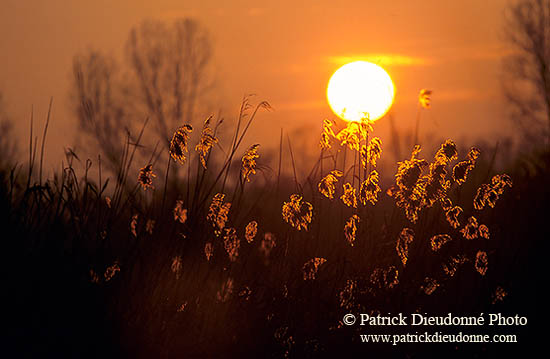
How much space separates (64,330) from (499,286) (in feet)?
7.98

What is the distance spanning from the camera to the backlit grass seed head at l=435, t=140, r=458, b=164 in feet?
12.3

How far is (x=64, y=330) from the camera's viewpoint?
12.1 feet

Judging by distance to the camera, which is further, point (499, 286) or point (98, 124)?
point (98, 124)

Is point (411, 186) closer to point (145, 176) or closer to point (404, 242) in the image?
point (404, 242)

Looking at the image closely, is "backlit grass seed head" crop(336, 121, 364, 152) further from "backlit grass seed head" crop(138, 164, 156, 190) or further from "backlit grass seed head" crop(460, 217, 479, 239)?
"backlit grass seed head" crop(138, 164, 156, 190)

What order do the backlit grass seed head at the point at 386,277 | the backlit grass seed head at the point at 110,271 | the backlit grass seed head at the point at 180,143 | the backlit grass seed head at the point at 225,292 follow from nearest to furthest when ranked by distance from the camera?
the backlit grass seed head at the point at 180,143 → the backlit grass seed head at the point at 110,271 → the backlit grass seed head at the point at 386,277 → the backlit grass seed head at the point at 225,292

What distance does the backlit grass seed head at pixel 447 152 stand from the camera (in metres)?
3.74

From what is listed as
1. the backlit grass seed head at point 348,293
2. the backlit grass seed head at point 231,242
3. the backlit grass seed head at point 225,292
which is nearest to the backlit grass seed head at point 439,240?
the backlit grass seed head at point 348,293

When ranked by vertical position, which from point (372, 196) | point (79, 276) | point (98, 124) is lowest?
point (79, 276)

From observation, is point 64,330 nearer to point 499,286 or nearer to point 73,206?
point 73,206

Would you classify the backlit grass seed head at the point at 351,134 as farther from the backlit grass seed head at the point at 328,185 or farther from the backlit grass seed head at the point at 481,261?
the backlit grass seed head at the point at 481,261

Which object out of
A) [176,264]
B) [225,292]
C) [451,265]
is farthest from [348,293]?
[176,264]

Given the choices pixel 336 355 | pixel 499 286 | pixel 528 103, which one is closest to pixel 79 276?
pixel 336 355

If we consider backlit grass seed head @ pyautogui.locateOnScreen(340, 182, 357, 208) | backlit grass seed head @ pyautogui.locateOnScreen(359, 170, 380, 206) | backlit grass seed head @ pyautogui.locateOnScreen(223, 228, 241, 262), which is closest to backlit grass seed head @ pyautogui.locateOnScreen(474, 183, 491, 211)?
backlit grass seed head @ pyautogui.locateOnScreen(359, 170, 380, 206)
